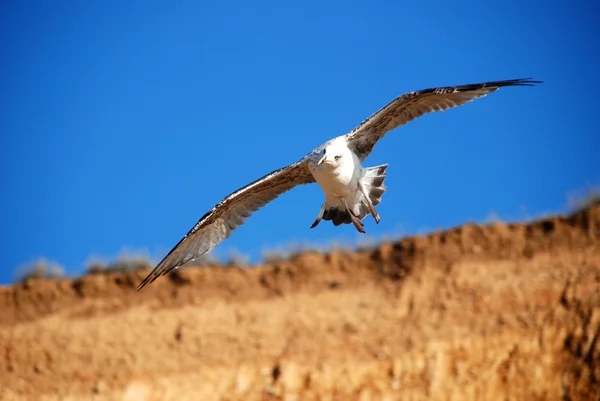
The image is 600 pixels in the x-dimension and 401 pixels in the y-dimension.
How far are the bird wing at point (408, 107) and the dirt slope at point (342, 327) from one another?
554cm

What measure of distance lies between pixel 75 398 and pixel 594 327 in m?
8.63

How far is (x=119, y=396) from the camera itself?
15969mm

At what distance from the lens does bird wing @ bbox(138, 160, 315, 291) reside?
11.9 meters

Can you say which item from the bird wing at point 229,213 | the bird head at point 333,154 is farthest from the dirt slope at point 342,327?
the bird head at point 333,154

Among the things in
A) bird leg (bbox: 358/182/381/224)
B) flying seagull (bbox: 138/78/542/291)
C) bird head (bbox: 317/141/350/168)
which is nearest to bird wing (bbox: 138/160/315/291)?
flying seagull (bbox: 138/78/542/291)

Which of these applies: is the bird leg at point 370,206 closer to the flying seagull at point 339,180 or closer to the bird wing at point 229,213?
the flying seagull at point 339,180

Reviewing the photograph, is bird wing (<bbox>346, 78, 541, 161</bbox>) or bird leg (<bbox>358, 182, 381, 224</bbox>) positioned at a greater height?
bird wing (<bbox>346, 78, 541, 161</bbox>)

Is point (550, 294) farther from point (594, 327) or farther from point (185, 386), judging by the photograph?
point (185, 386)

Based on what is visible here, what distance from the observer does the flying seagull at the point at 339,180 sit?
36.6 ft

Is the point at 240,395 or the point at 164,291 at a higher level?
the point at 164,291

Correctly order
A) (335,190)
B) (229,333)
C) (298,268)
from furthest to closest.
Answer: (298,268) < (229,333) < (335,190)

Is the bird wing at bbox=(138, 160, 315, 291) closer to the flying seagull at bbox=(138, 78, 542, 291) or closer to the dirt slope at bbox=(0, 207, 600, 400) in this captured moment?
the flying seagull at bbox=(138, 78, 542, 291)

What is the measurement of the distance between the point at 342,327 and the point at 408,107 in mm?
6487

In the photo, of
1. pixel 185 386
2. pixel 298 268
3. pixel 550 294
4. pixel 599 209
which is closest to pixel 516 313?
pixel 550 294
